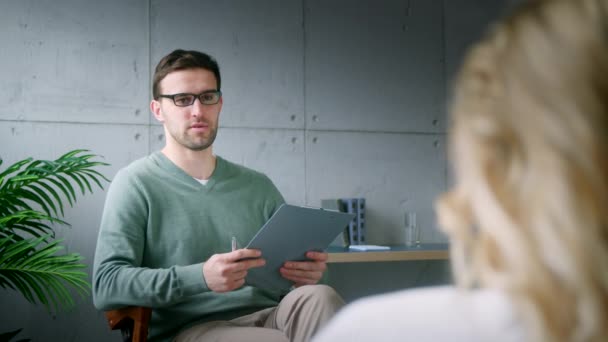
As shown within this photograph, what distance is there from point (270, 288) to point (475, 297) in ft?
6.08

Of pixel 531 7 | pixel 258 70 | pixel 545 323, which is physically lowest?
pixel 545 323

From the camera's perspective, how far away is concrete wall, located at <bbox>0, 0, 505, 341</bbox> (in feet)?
11.1

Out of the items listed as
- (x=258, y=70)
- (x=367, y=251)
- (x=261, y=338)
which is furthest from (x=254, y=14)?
(x=261, y=338)

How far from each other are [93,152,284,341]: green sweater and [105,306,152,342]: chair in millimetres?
27

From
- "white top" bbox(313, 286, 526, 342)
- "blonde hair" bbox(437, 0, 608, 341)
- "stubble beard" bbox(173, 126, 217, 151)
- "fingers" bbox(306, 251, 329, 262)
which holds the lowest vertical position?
"fingers" bbox(306, 251, 329, 262)

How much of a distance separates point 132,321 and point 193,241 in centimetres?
35

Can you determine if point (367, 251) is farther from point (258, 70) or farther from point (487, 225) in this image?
point (487, 225)

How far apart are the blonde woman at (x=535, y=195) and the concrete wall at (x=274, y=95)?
10.3ft

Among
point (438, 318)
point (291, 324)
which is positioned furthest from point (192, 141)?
point (438, 318)

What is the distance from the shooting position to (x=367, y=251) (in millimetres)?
3342

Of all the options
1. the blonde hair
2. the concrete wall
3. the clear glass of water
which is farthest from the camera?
the clear glass of water

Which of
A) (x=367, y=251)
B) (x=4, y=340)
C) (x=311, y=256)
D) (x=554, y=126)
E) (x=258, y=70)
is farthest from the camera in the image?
(x=258, y=70)

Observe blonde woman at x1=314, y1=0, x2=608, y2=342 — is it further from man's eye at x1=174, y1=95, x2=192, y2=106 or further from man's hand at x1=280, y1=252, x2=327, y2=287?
man's eye at x1=174, y1=95, x2=192, y2=106

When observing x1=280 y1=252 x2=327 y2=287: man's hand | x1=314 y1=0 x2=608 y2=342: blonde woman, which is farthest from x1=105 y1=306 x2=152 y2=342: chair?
x1=314 y1=0 x2=608 y2=342: blonde woman
